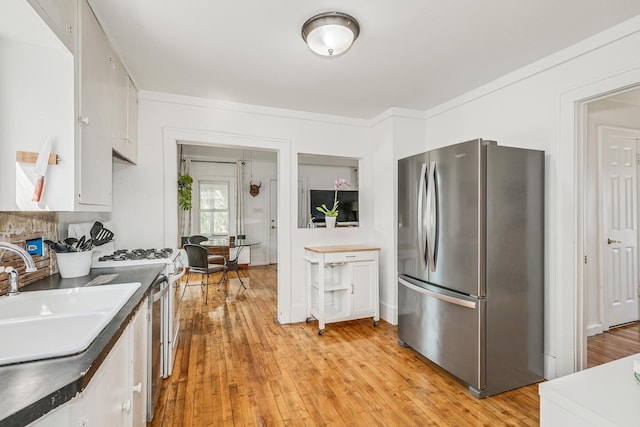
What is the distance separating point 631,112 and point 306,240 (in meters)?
3.73

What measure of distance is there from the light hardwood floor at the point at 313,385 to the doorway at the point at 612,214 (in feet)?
5.44

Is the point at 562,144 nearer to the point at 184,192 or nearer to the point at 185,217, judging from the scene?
the point at 184,192

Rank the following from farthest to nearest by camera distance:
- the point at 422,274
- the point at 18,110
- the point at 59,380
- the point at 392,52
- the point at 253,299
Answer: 1. the point at 253,299
2. the point at 422,274
3. the point at 392,52
4. the point at 18,110
5. the point at 59,380

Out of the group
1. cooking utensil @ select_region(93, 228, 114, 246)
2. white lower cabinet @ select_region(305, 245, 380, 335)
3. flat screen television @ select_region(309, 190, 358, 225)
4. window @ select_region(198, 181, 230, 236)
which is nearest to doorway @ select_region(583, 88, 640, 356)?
white lower cabinet @ select_region(305, 245, 380, 335)

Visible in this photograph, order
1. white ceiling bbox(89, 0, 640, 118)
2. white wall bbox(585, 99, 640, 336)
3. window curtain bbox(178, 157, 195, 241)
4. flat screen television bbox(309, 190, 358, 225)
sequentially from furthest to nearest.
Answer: window curtain bbox(178, 157, 195, 241), flat screen television bbox(309, 190, 358, 225), white wall bbox(585, 99, 640, 336), white ceiling bbox(89, 0, 640, 118)

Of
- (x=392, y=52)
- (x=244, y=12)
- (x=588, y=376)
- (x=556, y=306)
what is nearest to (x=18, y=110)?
(x=244, y=12)

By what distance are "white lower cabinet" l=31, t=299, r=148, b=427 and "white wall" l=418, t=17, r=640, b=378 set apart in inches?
110

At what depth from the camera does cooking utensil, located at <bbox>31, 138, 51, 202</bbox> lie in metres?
1.32

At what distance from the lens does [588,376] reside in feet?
3.13

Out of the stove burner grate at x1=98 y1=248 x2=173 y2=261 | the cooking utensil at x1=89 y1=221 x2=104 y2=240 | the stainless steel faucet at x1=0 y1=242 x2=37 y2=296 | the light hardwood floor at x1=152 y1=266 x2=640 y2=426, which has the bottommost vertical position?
the light hardwood floor at x1=152 y1=266 x2=640 y2=426

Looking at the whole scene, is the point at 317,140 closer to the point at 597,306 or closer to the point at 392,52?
the point at 392,52

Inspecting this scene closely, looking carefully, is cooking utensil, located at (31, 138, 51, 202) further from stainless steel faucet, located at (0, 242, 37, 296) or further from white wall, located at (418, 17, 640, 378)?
white wall, located at (418, 17, 640, 378)

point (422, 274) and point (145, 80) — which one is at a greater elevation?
point (145, 80)

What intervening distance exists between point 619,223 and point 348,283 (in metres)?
2.98
